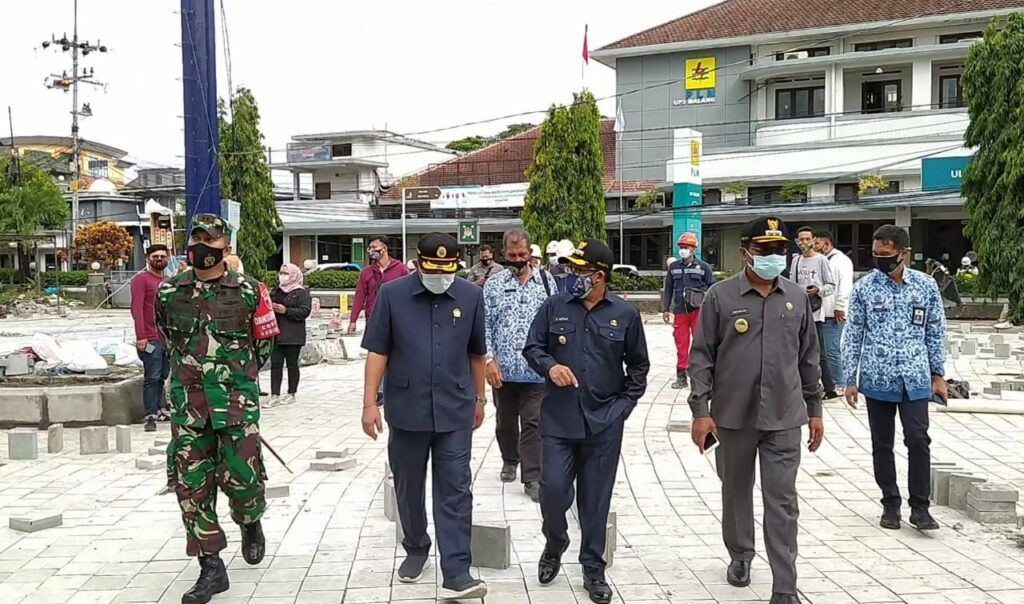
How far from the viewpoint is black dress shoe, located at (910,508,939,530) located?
5.69m

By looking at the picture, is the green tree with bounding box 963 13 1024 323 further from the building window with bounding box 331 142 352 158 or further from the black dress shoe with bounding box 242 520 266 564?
the building window with bounding box 331 142 352 158

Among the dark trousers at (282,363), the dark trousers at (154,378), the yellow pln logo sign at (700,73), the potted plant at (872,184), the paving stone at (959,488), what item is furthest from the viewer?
the yellow pln logo sign at (700,73)

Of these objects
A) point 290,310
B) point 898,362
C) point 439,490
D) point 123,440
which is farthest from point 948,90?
point 439,490

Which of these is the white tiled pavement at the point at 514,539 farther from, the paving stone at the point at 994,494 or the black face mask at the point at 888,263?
the black face mask at the point at 888,263

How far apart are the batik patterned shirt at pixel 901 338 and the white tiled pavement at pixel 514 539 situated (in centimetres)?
94

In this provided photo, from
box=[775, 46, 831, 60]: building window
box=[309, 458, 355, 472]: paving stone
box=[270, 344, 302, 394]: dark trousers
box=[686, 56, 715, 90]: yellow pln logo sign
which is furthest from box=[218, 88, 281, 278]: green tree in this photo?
box=[309, 458, 355, 472]: paving stone

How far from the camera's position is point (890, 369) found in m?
5.68

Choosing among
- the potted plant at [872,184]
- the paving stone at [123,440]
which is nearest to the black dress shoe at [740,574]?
the paving stone at [123,440]

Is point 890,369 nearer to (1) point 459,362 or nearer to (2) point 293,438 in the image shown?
(1) point 459,362

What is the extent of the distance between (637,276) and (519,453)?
2572 centimetres

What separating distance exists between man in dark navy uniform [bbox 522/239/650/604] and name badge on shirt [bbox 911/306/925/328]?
6.77ft

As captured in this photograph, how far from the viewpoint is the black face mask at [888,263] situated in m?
5.77

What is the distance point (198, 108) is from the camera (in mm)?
11047

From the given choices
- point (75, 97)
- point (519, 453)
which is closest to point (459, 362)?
point (519, 453)
